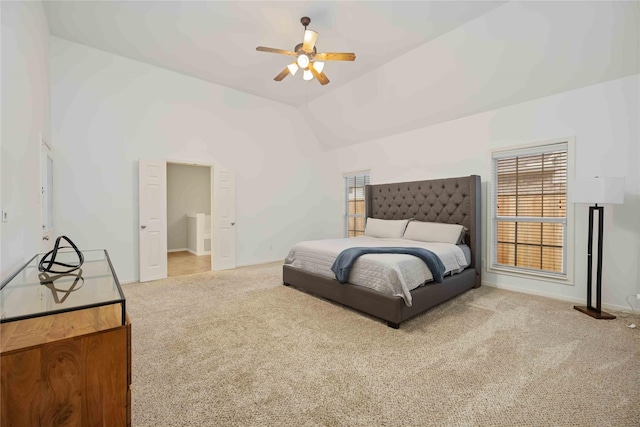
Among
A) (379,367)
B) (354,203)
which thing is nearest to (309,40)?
(379,367)

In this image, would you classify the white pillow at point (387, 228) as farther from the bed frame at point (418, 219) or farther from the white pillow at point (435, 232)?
the bed frame at point (418, 219)

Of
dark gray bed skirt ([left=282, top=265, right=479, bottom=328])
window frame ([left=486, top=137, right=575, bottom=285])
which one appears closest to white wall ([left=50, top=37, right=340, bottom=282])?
dark gray bed skirt ([left=282, top=265, right=479, bottom=328])

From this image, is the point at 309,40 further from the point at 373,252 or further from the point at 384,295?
the point at 384,295

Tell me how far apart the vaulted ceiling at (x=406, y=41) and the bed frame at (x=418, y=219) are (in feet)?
3.94

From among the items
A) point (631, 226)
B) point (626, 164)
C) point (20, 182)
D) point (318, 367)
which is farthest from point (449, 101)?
point (20, 182)

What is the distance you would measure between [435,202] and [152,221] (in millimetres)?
4565

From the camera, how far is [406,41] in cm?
371

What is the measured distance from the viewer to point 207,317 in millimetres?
2943

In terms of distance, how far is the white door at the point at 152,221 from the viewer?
14.3 feet

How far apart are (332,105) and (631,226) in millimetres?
4673

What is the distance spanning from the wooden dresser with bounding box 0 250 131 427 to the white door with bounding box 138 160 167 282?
351cm

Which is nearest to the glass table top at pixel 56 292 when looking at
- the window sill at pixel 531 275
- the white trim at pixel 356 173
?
the window sill at pixel 531 275

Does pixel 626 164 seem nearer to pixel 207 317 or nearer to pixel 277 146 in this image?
pixel 207 317

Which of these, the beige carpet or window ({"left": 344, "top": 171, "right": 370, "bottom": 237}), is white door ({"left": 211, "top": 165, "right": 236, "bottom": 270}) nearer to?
the beige carpet
